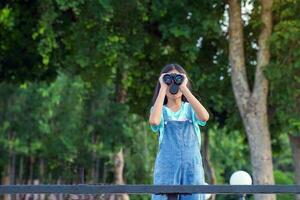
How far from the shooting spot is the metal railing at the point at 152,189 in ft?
13.4

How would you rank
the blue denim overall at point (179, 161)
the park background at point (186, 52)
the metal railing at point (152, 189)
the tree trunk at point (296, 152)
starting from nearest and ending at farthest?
the metal railing at point (152, 189) < the blue denim overall at point (179, 161) < the park background at point (186, 52) < the tree trunk at point (296, 152)

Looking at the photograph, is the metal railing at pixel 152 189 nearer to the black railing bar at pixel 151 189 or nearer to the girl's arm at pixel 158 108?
the black railing bar at pixel 151 189

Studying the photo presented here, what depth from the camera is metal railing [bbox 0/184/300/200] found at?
4.09 metres

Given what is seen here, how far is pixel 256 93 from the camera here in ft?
42.0

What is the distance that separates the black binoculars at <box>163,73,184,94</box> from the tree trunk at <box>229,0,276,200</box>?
776 cm

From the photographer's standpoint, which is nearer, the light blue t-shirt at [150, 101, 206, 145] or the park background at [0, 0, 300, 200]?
the light blue t-shirt at [150, 101, 206, 145]

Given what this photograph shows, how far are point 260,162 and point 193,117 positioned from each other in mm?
7797

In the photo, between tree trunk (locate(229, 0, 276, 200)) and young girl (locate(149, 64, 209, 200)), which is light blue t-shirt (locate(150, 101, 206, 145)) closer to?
young girl (locate(149, 64, 209, 200))

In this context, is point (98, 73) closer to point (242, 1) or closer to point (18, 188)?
point (242, 1)

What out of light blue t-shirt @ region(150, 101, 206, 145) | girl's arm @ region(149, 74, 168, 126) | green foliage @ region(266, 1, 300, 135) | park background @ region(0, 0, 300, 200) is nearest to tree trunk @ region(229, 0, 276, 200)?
park background @ region(0, 0, 300, 200)

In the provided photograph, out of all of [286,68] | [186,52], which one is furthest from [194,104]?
[186,52]

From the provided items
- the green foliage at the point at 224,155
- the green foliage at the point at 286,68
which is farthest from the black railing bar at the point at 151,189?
the green foliage at the point at 224,155

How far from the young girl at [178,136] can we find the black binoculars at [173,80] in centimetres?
2

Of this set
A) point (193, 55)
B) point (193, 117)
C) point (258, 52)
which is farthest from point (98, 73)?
point (193, 117)
